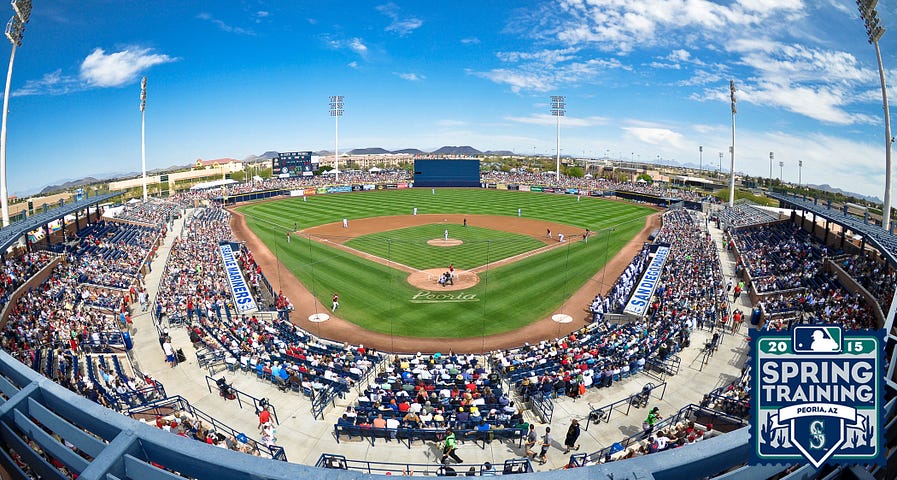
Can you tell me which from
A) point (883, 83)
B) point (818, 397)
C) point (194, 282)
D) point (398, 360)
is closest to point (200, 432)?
point (398, 360)

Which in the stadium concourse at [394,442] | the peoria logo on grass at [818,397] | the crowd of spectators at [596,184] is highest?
the crowd of spectators at [596,184]

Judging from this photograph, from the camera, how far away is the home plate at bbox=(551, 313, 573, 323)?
2584 centimetres

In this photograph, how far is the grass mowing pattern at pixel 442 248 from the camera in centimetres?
3750

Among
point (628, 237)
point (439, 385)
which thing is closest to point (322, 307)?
point (439, 385)

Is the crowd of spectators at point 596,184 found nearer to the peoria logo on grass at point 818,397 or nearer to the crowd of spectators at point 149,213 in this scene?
the crowd of spectators at point 149,213

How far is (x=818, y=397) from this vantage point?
3.47 m

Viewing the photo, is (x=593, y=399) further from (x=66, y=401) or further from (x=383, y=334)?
(x=66, y=401)

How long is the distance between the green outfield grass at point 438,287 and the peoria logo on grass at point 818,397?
20.8m

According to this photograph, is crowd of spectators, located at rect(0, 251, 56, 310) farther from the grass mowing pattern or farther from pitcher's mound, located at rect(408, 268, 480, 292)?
the grass mowing pattern

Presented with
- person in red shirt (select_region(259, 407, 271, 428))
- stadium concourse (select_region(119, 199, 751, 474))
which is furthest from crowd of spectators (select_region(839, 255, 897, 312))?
person in red shirt (select_region(259, 407, 271, 428))

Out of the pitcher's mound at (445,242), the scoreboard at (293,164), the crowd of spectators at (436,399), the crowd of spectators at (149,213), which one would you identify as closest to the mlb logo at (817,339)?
the crowd of spectators at (436,399)

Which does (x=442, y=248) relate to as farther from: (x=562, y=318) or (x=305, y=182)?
(x=305, y=182)

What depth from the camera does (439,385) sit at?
57.5 feet

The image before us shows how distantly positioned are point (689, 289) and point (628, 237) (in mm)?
20566
